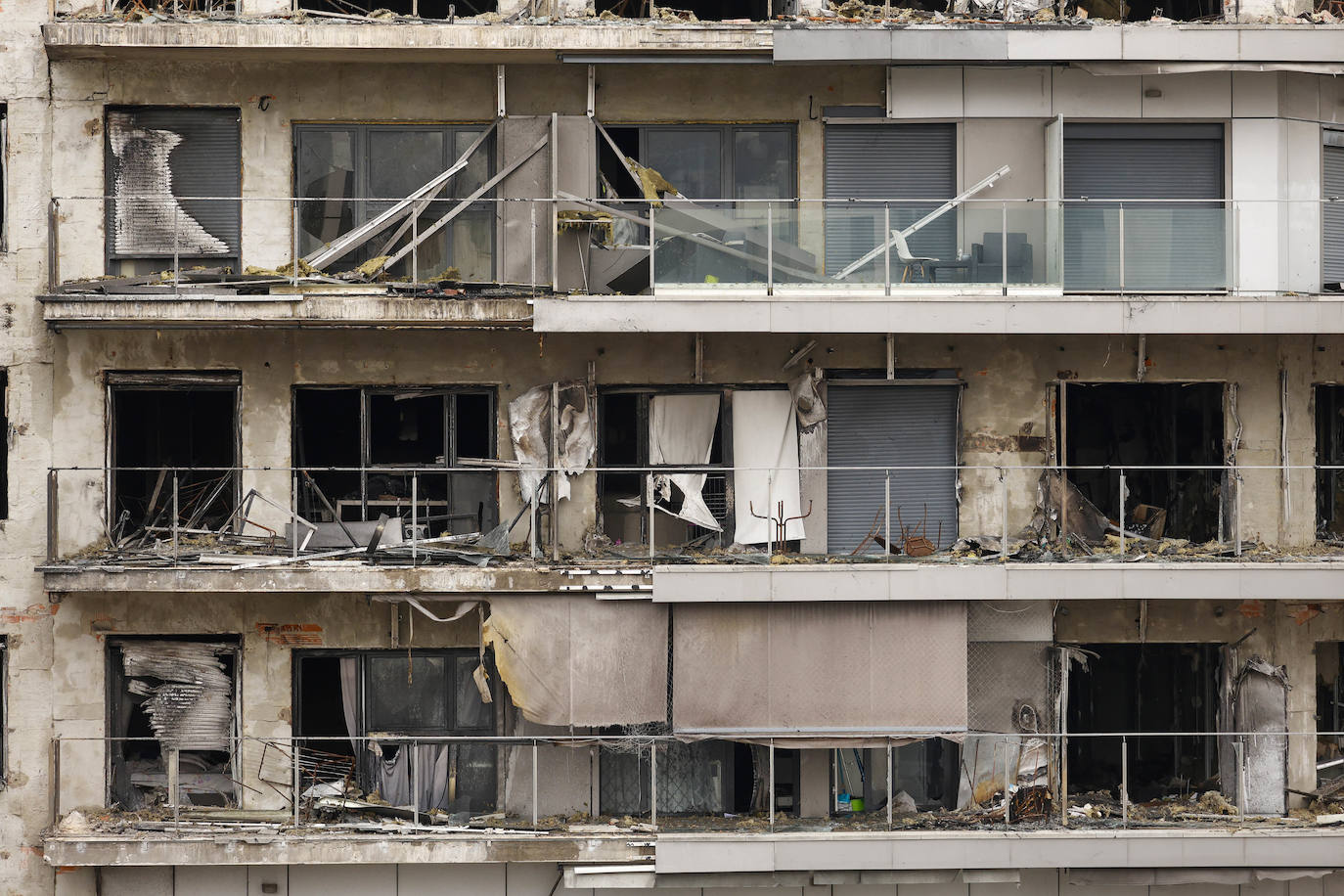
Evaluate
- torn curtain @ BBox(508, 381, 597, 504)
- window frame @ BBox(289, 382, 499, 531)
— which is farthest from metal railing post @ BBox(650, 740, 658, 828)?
window frame @ BBox(289, 382, 499, 531)

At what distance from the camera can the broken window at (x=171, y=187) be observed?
1514cm

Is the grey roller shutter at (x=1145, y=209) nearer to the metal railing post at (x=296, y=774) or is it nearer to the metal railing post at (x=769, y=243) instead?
the metal railing post at (x=769, y=243)

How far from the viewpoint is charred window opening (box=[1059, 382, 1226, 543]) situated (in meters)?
15.9

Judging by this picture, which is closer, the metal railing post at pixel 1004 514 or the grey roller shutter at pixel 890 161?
the metal railing post at pixel 1004 514

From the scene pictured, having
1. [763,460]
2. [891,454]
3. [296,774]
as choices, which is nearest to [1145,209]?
[891,454]

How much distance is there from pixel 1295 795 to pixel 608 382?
9303 millimetres

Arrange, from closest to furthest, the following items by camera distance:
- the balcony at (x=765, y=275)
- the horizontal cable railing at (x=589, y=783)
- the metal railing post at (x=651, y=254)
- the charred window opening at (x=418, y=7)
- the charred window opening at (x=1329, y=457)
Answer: the balcony at (x=765, y=275) < the metal railing post at (x=651, y=254) < the horizontal cable railing at (x=589, y=783) < the charred window opening at (x=418, y=7) < the charred window opening at (x=1329, y=457)

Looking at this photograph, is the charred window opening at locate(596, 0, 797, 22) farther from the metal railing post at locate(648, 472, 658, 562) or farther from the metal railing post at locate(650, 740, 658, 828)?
the metal railing post at locate(650, 740, 658, 828)

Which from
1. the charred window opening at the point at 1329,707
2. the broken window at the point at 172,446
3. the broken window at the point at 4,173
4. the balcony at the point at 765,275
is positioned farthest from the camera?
the charred window opening at the point at 1329,707

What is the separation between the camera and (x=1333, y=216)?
50.0 feet

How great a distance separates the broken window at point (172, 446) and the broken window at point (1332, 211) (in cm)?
1262

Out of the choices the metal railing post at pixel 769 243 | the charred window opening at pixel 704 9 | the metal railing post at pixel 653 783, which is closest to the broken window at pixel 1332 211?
the metal railing post at pixel 769 243

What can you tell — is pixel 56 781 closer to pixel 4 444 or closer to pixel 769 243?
pixel 4 444

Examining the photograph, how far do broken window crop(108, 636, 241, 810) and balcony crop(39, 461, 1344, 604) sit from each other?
4.09 ft
